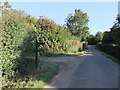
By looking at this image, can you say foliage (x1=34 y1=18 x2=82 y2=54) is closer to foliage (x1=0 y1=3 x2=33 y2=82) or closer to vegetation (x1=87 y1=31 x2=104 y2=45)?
foliage (x1=0 y1=3 x2=33 y2=82)

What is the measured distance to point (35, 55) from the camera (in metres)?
8.08

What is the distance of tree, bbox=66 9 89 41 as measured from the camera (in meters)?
39.4

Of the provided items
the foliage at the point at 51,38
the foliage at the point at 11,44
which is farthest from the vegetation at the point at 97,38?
the foliage at the point at 11,44

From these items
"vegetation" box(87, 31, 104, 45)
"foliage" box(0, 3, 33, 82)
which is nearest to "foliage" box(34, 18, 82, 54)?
"foliage" box(0, 3, 33, 82)

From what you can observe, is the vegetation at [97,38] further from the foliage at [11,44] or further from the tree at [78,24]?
the foliage at [11,44]

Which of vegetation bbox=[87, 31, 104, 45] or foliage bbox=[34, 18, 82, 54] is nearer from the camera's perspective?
foliage bbox=[34, 18, 82, 54]

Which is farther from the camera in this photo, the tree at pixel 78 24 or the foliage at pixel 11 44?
the tree at pixel 78 24

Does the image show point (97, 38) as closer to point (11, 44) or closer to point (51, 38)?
point (51, 38)

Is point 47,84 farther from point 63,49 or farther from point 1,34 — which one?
point 63,49

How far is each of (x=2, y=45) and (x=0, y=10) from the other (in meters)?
1.46

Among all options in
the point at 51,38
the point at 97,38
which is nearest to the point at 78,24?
the point at 51,38

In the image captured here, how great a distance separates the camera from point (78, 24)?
40.3 m

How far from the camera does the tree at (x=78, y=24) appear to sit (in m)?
39.4

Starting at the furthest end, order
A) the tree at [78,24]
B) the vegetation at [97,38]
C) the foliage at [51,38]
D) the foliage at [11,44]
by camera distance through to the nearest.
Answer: the vegetation at [97,38]
the tree at [78,24]
the foliage at [51,38]
the foliage at [11,44]
